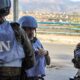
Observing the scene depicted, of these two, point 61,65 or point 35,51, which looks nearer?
point 35,51

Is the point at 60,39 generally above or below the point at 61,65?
below

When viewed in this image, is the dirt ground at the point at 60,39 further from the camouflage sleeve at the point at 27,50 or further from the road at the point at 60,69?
the camouflage sleeve at the point at 27,50

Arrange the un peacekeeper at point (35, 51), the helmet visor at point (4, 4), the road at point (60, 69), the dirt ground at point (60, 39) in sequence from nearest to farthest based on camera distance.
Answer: the helmet visor at point (4, 4)
the un peacekeeper at point (35, 51)
the road at point (60, 69)
the dirt ground at point (60, 39)

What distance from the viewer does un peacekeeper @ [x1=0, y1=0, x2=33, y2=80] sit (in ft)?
10.5

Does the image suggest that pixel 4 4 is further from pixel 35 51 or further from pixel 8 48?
pixel 35 51

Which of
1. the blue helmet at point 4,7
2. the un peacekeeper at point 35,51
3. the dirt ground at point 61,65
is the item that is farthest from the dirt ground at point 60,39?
the blue helmet at point 4,7

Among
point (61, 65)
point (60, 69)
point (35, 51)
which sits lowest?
point (61, 65)

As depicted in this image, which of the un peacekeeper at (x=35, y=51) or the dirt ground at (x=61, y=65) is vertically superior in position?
the un peacekeeper at (x=35, y=51)

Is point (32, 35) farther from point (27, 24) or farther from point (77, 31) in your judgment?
point (77, 31)

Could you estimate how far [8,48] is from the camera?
3209mm

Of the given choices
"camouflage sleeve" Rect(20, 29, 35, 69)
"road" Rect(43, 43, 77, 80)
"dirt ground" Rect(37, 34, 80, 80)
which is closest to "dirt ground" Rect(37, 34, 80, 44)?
"dirt ground" Rect(37, 34, 80, 80)

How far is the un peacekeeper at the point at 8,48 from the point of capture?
320cm

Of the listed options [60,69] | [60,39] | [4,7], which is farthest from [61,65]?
[60,39]

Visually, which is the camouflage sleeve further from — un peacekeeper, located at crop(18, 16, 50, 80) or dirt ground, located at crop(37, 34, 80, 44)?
dirt ground, located at crop(37, 34, 80, 44)
